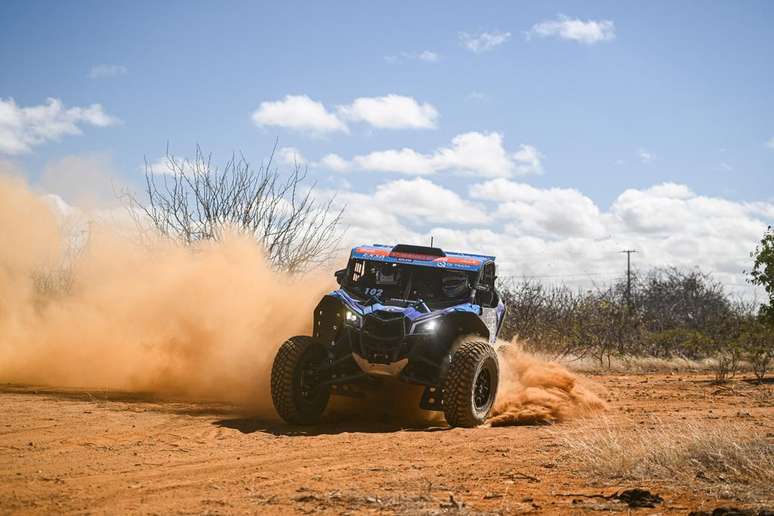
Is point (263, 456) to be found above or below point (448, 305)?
below

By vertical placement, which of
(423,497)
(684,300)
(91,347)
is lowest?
(423,497)

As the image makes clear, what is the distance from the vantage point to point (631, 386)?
20.2m

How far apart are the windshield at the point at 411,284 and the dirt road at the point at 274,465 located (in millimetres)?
1991

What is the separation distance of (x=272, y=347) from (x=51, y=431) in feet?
15.6

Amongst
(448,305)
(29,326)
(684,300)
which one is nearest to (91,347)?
(29,326)

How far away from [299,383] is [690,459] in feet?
17.6

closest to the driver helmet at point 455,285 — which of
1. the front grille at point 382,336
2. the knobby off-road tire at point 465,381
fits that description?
the knobby off-road tire at point 465,381

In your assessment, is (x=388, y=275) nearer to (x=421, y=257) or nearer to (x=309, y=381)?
(x=421, y=257)

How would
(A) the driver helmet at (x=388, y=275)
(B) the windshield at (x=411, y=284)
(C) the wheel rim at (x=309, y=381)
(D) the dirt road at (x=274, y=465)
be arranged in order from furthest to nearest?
(A) the driver helmet at (x=388, y=275), (B) the windshield at (x=411, y=284), (C) the wheel rim at (x=309, y=381), (D) the dirt road at (x=274, y=465)

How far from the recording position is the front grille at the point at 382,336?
11.5 metres

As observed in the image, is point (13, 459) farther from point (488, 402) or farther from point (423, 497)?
point (488, 402)

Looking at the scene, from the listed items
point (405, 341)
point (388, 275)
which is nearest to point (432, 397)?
point (405, 341)

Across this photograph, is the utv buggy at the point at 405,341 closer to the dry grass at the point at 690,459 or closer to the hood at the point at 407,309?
the hood at the point at 407,309

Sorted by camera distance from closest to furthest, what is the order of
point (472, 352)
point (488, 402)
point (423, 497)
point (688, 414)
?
point (423, 497) → point (472, 352) → point (488, 402) → point (688, 414)
